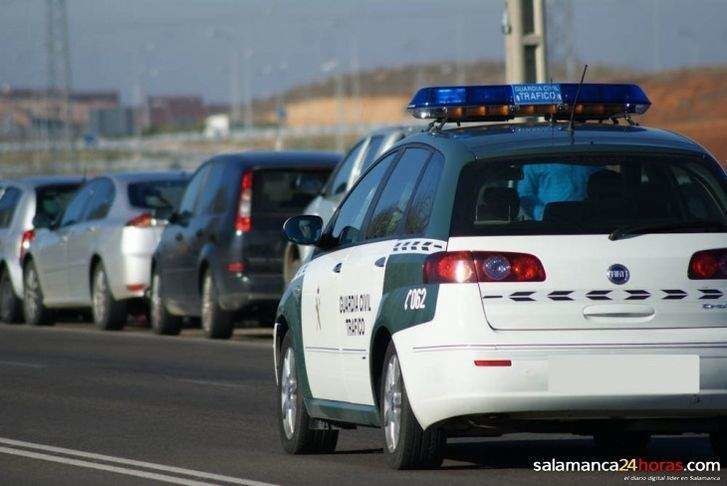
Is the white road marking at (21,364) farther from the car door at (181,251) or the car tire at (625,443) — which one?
the car tire at (625,443)

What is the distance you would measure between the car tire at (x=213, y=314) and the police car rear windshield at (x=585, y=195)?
1172 cm

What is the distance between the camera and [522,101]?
984cm

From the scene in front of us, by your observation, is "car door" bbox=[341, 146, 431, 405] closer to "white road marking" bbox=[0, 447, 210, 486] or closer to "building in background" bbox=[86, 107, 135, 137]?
"white road marking" bbox=[0, 447, 210, 486]

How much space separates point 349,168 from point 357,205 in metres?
8.94

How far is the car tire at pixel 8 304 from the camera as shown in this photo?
26.9 metres

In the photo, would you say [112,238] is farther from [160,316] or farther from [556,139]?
[556,139]

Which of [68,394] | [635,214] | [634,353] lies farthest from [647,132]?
[68,394]

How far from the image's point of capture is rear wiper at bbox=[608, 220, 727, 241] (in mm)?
8664

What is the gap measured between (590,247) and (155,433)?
396cm

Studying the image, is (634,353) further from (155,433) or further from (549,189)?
(155,433)

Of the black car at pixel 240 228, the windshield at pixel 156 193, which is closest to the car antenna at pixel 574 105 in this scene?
the black car at pixel 240 228

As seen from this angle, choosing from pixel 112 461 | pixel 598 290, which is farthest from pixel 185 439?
pixel 598 290

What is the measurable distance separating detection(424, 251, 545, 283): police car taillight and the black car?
456 inches

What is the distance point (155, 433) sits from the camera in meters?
11.8
